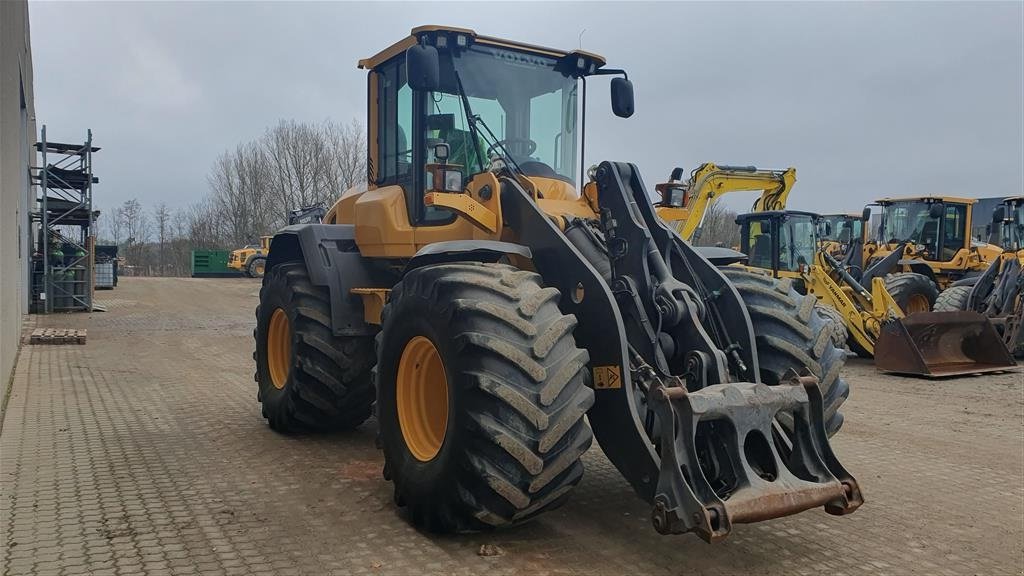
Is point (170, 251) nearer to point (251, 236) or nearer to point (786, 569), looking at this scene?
point (251, 236)

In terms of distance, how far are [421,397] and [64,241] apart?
62.0 feet

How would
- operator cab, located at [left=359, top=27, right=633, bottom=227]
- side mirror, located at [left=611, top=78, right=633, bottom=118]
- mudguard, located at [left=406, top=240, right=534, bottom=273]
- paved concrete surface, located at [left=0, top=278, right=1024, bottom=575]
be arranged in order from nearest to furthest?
paved concrete surface, located at [left=0, top=278, right=1024, bottom=575], mudguard, located at [left=406, top=240, right=534, bottom=273], operator cab, located at [left=359, top=27, right=633, bottom=227], side mirror, located at [left=611, top=78, right=633, bottom=118]

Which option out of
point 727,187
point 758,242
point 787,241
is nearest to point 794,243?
point 787,241

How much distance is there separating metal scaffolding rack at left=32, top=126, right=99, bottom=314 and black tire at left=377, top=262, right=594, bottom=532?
60.5 ft

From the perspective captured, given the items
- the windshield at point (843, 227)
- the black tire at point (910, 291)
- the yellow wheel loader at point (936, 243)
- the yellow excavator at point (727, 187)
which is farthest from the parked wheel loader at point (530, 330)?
the windshield at point (843, 227)

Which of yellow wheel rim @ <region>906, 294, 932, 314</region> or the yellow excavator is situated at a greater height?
the yellow excavator

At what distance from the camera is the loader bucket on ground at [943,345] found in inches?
442

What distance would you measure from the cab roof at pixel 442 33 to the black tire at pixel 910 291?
9909 mm

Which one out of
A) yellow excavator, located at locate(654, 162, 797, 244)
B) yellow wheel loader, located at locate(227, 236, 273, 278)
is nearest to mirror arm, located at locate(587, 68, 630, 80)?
yellow excavator, located at locate(654, 162, 797, 244)

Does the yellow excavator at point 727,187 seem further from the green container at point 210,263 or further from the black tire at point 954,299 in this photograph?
the green container at point 210,263

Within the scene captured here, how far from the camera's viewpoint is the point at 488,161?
219 inches

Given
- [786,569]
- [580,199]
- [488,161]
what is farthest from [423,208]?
[786,569]

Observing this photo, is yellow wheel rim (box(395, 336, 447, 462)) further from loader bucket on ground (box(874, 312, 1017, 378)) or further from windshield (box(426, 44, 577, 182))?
loader bucket on ground (box(874, 312, 1017, 378))

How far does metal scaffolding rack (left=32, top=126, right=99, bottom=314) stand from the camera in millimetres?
19797
